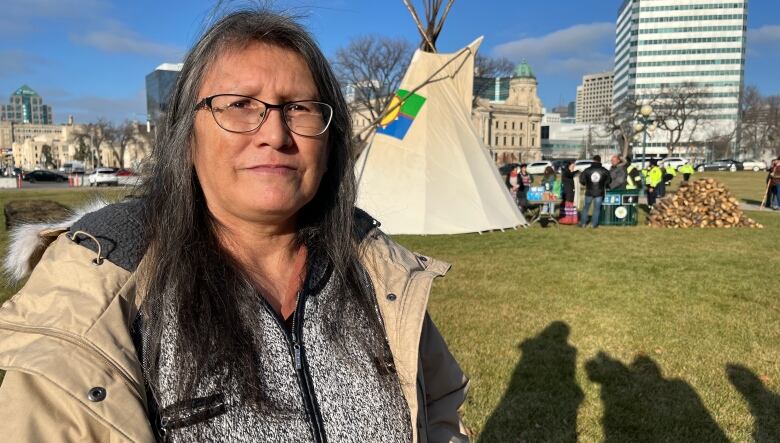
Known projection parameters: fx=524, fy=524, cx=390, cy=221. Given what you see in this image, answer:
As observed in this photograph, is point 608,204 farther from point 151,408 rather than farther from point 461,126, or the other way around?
point 151,408

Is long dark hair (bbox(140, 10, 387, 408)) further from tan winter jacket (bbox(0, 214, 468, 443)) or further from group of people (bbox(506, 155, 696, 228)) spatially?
group of people (bbox(506, 155, 696, 228))

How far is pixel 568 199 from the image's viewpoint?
13539 millimetres

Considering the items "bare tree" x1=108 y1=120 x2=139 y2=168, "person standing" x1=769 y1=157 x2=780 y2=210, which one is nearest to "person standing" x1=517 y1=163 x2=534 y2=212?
"person standing" x1=769 y1=157 x2=780 y2=210

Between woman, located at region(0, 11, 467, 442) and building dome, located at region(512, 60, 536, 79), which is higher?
building dome, located at region(512, 60, 536, 79)

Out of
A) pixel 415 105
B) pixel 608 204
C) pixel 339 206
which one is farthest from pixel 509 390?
pixel 608 204

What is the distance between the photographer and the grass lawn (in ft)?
12.2

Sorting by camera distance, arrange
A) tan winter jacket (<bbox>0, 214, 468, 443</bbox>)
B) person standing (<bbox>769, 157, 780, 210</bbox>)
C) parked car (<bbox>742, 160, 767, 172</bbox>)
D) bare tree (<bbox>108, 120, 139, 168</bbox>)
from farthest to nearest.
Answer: bare tree (<bbox>108, 120, 139, 168</bbox>), parked car (<bbox>742, 160, 767, 172</bbox>), person standing (<bbox>769, 157, 780, 210</bbox>), tan winter jacket (<bbox>0, 214, 468, 443</bbox>)

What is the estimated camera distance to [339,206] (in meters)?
1.73

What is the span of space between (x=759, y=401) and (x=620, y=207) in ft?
31.7

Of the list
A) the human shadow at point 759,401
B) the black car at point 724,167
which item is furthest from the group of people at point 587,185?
the black car at point 724,167

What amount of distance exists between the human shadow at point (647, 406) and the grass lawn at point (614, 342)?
0.01 meters

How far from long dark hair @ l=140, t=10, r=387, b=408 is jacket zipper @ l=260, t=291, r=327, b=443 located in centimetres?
8

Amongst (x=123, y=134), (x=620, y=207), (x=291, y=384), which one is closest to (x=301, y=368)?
(x=291, y=384)

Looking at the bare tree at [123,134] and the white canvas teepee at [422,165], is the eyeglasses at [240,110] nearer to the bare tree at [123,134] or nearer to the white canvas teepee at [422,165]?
the white canvas teepee at [422,165]
